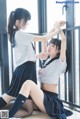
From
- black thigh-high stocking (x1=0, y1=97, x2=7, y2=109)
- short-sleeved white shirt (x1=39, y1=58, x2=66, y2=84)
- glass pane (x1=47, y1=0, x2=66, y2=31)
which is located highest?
glass pane (x1=47, y1=0, x2=66, y2=31)

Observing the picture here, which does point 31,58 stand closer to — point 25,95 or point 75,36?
point 25,95

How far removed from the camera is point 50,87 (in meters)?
2.17

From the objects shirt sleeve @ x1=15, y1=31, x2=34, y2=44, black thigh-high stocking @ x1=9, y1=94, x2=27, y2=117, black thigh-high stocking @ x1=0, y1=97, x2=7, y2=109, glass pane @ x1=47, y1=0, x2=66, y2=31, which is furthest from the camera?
glass pane @ x1=47, y1=0, x2=66, y2=31

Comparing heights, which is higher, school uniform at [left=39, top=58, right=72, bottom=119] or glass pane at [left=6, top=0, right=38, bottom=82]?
glass pane at [left=6, top=0, right=38, bottom=82]

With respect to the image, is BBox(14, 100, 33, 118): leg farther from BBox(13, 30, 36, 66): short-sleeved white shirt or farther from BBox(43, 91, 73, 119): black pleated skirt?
BBox(13, 30, 36, 66): short-sleeved white shirt

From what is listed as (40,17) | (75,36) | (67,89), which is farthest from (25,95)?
(40,17)

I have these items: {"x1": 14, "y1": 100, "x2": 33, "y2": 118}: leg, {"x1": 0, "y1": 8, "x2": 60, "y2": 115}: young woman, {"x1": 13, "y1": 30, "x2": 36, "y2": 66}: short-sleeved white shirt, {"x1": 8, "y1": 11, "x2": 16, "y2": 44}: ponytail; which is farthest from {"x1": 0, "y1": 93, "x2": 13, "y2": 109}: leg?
{"x1": 8, "y1": 11, "x2": 16, "y2": 44}: ponytail

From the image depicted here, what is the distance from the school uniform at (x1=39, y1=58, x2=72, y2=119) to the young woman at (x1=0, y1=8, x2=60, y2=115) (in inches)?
5.9

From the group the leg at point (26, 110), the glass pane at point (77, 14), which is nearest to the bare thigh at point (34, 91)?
the leg at point (26, 110)

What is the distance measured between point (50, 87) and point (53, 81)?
71 millimetres

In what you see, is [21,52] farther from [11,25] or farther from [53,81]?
[53,81]

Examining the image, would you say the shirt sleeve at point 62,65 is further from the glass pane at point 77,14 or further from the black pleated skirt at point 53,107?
the glass pane at point 77,14

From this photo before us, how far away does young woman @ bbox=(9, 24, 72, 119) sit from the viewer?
195 cm

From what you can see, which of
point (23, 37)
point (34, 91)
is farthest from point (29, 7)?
point (34, 91)
